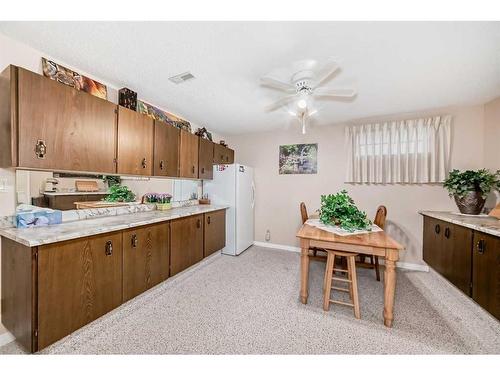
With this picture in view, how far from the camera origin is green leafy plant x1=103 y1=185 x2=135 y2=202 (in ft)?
7.61

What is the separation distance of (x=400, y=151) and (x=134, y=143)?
376cm

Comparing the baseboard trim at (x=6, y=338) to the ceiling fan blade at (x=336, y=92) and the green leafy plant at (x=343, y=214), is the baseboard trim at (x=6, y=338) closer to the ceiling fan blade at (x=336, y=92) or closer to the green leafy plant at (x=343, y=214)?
the green leafy plant at (x=343, y=214)

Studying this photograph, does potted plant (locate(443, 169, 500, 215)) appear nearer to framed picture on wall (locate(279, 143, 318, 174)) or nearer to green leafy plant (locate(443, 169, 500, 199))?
green leafy plant (locate(443, 169, 500, 199))

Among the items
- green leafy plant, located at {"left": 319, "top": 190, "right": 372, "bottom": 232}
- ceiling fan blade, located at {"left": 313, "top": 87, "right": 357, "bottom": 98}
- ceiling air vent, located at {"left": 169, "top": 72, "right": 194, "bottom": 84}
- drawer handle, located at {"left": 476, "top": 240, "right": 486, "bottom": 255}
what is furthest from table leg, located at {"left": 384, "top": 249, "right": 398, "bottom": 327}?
ceiling air vent, located at {"left": 169, "top": 72, "right": 194, "bottom": 84}

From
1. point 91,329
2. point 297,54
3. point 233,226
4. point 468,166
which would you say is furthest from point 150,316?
point 468,166

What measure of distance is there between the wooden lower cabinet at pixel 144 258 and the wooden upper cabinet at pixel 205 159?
1.25 m

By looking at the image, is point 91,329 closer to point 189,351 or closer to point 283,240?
point 189,351

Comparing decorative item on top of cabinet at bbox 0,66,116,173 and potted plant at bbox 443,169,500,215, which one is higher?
decorative item on top of cabinet at bbox 0,66,116,173

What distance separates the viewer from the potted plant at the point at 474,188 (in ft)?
7.65

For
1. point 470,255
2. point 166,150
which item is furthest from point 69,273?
point 470,255

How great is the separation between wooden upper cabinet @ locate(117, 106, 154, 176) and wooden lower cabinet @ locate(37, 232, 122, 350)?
2.59ft

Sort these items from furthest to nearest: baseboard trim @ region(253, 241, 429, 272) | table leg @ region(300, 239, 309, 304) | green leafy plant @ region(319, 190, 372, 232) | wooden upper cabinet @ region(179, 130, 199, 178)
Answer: baseboard trim @ region(253, 241, 429, 272)
wooden upper cabinet @ region(179, 130, 199, 178)
green leafy plant @ region(319, 190, 372, 232)
table leg @ region(300, 239, 309, 304)

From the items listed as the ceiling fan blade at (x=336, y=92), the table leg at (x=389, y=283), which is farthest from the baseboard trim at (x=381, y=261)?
the ceiling fan blade at (x=336, y=92)
